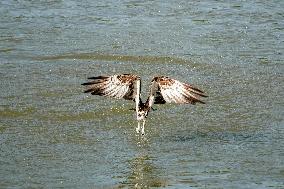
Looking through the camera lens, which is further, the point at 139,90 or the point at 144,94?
the point at 144,94

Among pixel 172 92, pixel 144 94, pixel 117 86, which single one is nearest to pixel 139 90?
pixel 117 86

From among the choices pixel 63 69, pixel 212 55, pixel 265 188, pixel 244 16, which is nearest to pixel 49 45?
pixel 63 69

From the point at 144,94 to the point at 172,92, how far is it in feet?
4.84

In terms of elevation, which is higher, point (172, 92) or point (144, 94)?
point (172, 92)

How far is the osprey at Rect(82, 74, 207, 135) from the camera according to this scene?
7562 mm

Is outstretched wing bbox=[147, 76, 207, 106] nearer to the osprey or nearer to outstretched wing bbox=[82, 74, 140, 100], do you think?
the osprey

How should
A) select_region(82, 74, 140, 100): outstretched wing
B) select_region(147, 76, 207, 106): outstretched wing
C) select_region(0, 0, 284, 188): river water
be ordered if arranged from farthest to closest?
1. select_region(82, 74, 140, 100): outstretched wing
2. select_region(147, 76, 207, 106): outstretched wing
3. select_region(0, 0, 284, 188): river water

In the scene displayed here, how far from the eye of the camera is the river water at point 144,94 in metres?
7.00

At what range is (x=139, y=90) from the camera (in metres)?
7.68

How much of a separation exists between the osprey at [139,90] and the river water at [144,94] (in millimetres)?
355

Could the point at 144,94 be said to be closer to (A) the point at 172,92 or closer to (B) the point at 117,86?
(B) the point at 117,86

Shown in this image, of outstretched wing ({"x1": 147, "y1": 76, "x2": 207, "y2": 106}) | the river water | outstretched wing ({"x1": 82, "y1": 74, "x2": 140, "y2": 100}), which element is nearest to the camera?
the river water

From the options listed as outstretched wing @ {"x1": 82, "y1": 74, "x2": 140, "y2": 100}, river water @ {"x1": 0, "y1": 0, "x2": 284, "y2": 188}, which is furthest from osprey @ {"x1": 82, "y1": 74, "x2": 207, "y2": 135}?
river water @ {"x1": 0, "y1": 0, "x2": 284, "y2": 188}

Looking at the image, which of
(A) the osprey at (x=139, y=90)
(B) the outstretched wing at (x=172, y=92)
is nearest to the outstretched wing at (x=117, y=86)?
(A) the osprey at (x=139, y=90)
